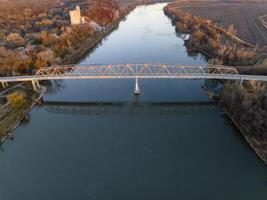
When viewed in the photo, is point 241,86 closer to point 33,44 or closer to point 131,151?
point 131,151

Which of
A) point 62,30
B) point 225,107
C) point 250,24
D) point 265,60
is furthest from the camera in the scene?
point 250,24

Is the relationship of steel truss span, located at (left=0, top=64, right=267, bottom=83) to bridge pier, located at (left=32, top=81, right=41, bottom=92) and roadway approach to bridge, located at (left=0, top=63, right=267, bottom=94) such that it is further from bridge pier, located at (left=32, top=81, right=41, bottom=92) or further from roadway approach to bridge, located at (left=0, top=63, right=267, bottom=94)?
bridge pier, located at (left=32, top=81, right=41, bottom=92)

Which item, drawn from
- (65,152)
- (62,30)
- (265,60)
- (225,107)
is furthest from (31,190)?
(62,30)

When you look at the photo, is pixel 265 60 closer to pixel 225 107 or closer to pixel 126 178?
pixel 225 107

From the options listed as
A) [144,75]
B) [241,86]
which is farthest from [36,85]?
[241,86]

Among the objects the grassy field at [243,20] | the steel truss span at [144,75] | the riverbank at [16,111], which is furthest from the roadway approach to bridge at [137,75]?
the grassy field at [243,20]

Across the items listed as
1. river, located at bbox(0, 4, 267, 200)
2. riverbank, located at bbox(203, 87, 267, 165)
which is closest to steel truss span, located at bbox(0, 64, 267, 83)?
river, located at bbox(0, 4, 267, 200)
